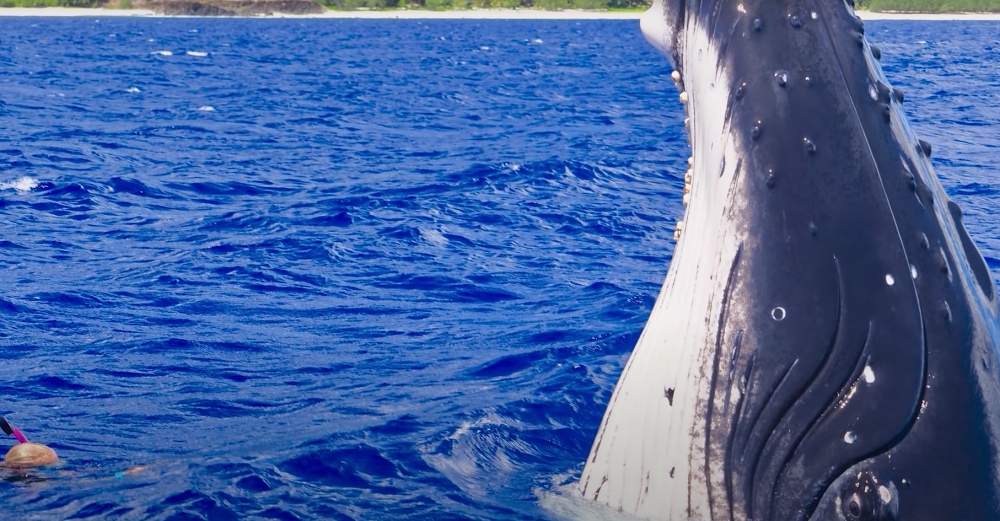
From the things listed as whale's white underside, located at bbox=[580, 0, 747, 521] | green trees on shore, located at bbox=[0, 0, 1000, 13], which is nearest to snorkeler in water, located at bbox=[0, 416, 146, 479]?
whale's white underside, located at bbox=[580, 0, 747, 521]

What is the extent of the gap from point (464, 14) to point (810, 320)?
474 ft

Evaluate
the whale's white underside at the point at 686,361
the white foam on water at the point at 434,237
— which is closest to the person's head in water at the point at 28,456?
the whale's white underside at the point at 686,361

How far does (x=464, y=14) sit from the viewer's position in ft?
476

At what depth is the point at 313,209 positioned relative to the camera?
18.5 m

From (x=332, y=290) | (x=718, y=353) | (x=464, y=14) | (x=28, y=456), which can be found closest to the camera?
(x=718, y=353)

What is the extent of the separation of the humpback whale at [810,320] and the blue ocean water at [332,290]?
1.80 m

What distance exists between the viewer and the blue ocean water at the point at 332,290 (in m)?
7.09

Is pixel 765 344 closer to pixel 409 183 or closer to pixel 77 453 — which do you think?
pixel 77 453

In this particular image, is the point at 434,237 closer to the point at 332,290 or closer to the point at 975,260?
the point at 332,290

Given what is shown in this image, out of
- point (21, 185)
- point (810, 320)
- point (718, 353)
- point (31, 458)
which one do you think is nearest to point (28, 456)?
point (31, 458)

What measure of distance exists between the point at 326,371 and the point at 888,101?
6459mm

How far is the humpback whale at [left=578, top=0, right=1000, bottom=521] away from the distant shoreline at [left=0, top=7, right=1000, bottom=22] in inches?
5222

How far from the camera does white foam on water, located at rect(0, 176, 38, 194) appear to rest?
20266 mm

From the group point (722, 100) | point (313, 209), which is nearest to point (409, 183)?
point (313, 209)
